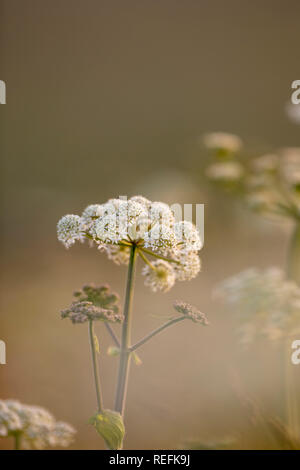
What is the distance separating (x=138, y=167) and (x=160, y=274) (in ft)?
5.46

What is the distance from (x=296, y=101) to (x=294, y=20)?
29 cm

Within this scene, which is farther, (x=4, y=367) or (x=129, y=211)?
(x=4, y=367)

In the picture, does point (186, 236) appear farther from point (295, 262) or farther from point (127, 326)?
point (295, 262)

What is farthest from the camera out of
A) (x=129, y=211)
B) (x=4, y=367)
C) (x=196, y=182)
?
(x=196, y=182)

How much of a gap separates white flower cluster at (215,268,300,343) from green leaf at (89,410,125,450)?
490mm

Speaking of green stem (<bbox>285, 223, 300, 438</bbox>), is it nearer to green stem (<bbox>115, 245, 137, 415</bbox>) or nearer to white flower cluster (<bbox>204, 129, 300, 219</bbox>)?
white flower cluster (<bbox>204, 129, 300, 219</bbox>)

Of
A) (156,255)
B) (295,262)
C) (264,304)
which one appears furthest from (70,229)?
(295,262)

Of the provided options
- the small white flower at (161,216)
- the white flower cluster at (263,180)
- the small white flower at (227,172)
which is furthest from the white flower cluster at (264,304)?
the small white flower at (161,216)

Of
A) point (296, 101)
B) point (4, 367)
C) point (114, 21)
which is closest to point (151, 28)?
point (114, 21)

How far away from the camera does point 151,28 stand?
1.78m

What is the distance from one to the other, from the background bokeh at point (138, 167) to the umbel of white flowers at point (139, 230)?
0.12m

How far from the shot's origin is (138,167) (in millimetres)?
2361

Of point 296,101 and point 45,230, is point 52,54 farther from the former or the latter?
point 296,101

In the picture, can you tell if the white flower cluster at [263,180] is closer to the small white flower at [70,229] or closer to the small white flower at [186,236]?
the small white flower at [186,236]
